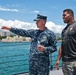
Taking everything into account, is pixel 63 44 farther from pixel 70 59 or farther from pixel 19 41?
pixel 19 41

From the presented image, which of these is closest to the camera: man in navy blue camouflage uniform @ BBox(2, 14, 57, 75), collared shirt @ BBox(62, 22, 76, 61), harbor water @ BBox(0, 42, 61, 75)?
collared shirt @ BBox(62, 22, 76, 61)

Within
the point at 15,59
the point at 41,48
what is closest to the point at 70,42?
the point at 41,48

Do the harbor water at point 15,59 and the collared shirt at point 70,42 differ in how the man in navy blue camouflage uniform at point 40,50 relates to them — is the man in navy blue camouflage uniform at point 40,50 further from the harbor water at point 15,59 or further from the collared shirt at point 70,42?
the harbor water at point 15,59

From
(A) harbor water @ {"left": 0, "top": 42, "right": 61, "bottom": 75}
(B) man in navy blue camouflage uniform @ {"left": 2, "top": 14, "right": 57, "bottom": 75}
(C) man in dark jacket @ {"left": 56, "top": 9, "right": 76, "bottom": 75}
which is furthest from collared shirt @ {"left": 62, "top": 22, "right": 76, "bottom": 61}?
(A) harbor water @ {"left": 0, "top": 42, "right": 61, "bottom": 75}

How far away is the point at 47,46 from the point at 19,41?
2388 millimetres

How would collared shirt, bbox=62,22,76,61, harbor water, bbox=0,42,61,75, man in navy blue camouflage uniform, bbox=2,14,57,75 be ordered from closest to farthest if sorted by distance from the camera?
collared shirt, bbox=62,22,76,61
man in navy blue camouflage uniform, bbox=2,14,57,75
harbor water, bbox=0,42,61,75

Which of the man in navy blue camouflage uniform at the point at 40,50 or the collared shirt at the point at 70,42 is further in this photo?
the man in navy blue camouflage uniform at the point at 40,50

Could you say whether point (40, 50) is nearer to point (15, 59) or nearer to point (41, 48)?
point (41, 48)

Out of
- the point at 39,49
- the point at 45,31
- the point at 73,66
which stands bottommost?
the point at 73,66

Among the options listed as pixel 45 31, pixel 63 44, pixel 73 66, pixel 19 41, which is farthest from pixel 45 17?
pixel 19 41

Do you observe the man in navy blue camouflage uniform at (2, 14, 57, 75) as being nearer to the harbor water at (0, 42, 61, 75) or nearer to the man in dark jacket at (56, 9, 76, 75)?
the man in dark jacket at (56, 9, 76, 75)

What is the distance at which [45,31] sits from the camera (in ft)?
11.3

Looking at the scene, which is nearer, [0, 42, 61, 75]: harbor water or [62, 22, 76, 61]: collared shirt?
[62, 22, 76, 61]: collared shirt

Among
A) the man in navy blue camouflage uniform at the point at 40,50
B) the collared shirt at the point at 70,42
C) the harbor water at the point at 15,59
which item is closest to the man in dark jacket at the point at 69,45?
the collared shirt at the point at 70,42
